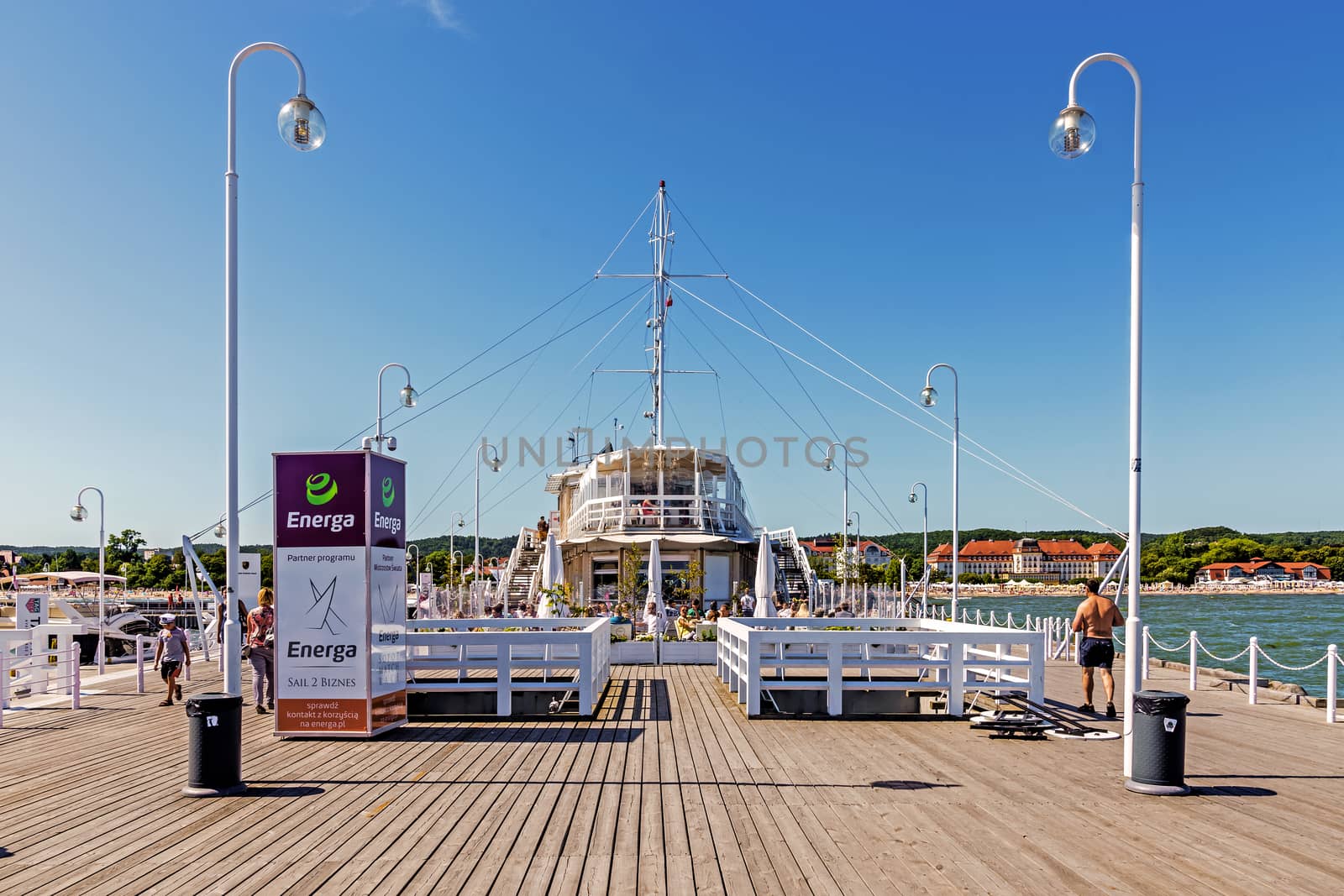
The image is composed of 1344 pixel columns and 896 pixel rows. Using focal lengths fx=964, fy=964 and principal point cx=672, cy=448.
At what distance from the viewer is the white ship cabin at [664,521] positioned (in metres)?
28.8

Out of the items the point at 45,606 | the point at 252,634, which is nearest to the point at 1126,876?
the point at 252,634

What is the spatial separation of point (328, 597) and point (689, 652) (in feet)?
33.3

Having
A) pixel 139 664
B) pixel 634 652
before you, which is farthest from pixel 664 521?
pixel 139 664

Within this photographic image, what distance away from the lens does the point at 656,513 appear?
98.9ft

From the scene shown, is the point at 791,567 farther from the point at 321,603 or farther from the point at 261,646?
the point at 321,603

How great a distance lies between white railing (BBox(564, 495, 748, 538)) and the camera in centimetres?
2977

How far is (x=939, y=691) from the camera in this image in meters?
12.5

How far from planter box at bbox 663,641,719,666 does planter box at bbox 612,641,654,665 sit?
1.03 ft

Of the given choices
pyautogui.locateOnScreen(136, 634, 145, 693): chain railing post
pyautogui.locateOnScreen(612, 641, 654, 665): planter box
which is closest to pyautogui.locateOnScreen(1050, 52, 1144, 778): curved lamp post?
pyautogui.locateOnScreen(612, 641, 654, 665): planter box

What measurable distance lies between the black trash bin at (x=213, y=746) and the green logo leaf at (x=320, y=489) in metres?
3.15

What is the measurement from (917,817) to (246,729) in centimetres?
793

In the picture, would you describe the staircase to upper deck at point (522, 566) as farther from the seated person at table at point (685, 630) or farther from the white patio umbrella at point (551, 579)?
the seated person at table at point (685, 630)

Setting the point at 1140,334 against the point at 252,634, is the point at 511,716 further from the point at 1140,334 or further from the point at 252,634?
the point at 1140,334

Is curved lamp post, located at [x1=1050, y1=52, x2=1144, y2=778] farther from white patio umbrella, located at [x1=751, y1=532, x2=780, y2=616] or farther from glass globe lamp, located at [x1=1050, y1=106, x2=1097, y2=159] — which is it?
A: white patio umbrella, located at [x1=751, y1=532, x2=780, y2=616]
